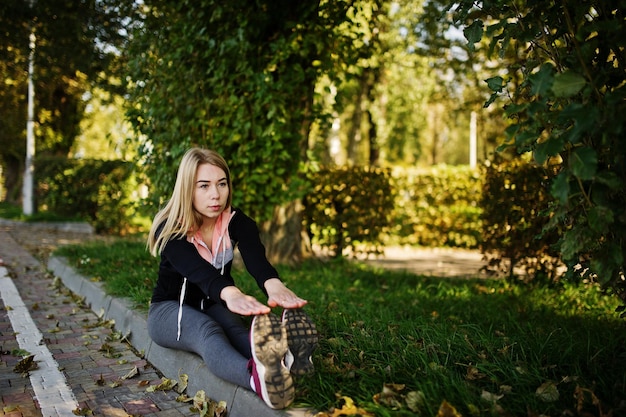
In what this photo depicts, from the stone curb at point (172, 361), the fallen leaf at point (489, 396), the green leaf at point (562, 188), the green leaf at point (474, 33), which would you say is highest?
the green leaf at point (474, 33)

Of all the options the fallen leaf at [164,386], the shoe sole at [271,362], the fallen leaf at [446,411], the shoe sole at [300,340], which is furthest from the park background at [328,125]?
the fallen leaf at [164,386]

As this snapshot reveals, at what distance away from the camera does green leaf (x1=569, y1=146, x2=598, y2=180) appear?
7.25 feet

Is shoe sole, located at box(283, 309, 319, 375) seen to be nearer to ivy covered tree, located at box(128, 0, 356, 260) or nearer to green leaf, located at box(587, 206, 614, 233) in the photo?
green leaf, located at box(587, 206, 614, 233)

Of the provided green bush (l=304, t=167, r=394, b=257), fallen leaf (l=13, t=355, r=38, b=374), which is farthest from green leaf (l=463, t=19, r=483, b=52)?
green bush (l=304, t=167, r=394, b=257)

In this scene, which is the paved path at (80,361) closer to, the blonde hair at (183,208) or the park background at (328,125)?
the blonde hair at (183,208)

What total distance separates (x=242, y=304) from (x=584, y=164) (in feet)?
5.58

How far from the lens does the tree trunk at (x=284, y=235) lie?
7566 millimetres

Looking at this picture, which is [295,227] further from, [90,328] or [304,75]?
[90,328]

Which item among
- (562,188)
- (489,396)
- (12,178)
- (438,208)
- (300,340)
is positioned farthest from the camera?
(12,178)

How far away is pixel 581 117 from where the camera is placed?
2.22m

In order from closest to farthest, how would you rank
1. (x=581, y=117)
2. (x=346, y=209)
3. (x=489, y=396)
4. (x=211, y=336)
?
(x=581, y=117), (x=489, y=396), (x=211, y=336), (x=346, y=209)

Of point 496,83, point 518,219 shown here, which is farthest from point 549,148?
point 518,219

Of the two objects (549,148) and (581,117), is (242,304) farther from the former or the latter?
(581,117)

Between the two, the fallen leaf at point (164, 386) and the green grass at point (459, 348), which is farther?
the fallen leaf at point (164, 386)
